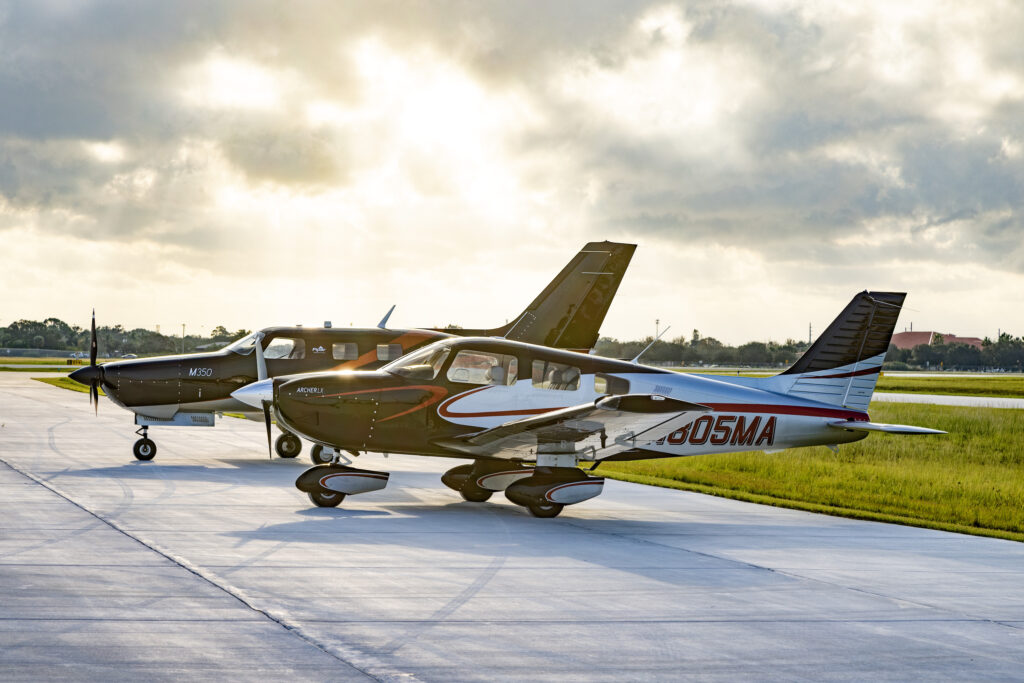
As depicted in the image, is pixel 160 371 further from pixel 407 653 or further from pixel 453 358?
pixel 407 653

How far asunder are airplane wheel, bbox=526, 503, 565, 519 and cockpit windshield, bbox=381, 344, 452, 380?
229 cm

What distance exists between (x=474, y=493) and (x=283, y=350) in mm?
8247

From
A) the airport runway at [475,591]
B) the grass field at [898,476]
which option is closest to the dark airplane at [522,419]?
the airport runway at [475,591]

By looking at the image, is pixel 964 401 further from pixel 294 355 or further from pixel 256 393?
pixel 256 393

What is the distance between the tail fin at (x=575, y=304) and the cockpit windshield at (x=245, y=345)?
435cm

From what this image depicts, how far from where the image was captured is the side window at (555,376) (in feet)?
46.7

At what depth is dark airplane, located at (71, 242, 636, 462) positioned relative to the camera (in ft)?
67.8

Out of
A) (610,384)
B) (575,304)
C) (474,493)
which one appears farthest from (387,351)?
(610,384)

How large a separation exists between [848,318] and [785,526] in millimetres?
3722

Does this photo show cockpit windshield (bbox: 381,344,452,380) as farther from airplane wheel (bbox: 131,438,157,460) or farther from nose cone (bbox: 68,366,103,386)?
nose cone (bbox: 68,366,103,386)

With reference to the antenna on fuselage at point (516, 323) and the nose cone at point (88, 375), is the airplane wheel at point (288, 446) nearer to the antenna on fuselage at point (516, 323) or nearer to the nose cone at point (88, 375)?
the nose cone at point (88, 375)

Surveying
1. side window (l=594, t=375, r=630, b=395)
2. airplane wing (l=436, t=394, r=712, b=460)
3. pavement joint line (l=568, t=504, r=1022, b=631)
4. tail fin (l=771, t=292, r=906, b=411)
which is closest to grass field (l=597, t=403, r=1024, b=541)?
tail fin (l=771, t=292, r=906, b=411)

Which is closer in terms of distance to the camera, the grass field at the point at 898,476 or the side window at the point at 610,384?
the side window at the point at 610,384

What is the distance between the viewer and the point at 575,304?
23.9 metres
